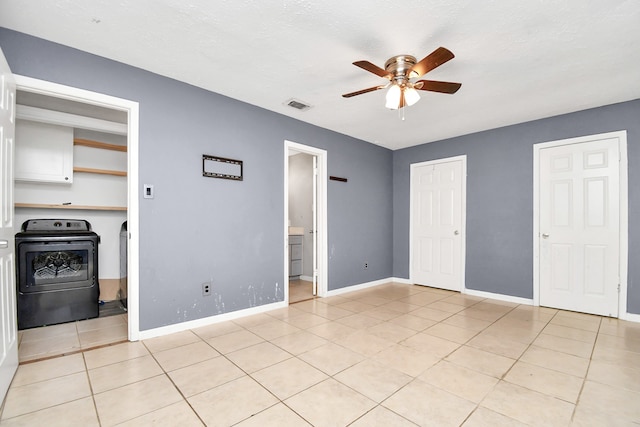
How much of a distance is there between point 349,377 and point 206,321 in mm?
1816

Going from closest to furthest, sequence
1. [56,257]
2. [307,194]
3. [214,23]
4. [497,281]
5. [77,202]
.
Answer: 1. [214,23]
2. [56,257]
3. [77,202]
4. [497,281]
5. [307,194]

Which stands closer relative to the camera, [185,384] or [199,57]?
[185,384]

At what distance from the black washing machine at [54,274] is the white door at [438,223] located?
4838mm

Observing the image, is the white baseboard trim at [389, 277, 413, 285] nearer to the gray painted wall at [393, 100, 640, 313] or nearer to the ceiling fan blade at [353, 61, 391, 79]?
the gray painted wall at [393, 100, 640, 313]

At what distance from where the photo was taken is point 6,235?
1.94m

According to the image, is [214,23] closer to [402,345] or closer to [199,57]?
[199,57]

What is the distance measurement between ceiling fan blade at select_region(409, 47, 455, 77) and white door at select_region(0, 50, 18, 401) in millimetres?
2856

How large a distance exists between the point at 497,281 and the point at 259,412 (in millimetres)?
4080

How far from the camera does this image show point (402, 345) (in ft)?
8.87

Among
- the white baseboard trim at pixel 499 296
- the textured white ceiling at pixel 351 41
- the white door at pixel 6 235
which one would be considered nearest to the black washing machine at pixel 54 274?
the white door at pixel 6 235

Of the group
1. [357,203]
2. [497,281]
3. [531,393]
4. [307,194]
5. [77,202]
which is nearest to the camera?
[531,393]

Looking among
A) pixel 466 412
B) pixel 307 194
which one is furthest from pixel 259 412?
pixel 307 194

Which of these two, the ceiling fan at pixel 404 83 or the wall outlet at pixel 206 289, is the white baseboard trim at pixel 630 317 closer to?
the ceiling fan at pixel 404 83

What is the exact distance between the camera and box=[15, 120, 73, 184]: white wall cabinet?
3.26m
